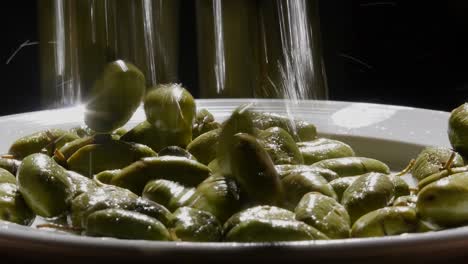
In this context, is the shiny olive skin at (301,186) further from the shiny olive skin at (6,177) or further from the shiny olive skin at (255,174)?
the shiny olive skin at (6,177)

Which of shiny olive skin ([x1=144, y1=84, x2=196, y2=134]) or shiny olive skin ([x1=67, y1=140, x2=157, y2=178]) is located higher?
shiny olive skin ([x1=144, y1=84, x2=196, y2=134])

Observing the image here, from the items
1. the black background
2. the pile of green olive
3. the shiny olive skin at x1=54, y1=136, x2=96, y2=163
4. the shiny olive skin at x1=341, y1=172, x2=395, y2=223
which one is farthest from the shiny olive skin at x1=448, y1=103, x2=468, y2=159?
the black background

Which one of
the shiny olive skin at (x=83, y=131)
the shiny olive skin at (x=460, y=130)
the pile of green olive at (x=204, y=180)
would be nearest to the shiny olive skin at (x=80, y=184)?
the pile of green olive at (x=204, y=180)

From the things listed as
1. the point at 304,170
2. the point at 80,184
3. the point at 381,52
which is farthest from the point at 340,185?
the point at 381,52

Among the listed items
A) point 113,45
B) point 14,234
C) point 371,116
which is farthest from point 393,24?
point 14,234

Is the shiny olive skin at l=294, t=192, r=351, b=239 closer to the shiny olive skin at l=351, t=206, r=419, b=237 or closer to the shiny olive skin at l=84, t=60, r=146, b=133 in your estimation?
the shiny olive skin at l=351, t=206, r=419, b=237
